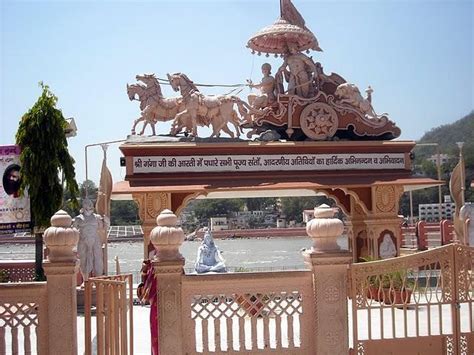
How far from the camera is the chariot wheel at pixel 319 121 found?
45.2 ft

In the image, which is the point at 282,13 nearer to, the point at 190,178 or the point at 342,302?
the point at 190,178

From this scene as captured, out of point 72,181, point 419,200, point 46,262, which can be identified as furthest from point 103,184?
point 419,200

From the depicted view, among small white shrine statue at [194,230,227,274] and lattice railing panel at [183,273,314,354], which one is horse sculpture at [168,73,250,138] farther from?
lattice railing panel at [183,273,314,354]

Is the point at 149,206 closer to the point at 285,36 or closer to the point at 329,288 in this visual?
the point at 285,36

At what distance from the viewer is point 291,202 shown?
92500 millimetres

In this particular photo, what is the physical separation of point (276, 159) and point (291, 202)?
79.5m

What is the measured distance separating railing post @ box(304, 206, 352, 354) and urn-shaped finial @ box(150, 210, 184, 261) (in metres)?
1.30

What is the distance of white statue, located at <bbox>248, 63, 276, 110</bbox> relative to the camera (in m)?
13.8

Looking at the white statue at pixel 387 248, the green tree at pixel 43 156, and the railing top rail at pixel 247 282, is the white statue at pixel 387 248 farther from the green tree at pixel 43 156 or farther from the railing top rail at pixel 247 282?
the railing top rail at pixel 247 282

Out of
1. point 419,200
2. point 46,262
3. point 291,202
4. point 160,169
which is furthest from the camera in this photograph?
point 291,202

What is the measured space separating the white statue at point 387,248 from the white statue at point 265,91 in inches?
164

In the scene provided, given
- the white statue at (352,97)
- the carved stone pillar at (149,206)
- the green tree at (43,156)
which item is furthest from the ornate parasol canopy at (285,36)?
the green tree at (43,156)

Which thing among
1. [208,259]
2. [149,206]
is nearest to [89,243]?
[149,206]

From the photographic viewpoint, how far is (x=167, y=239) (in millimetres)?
5570
